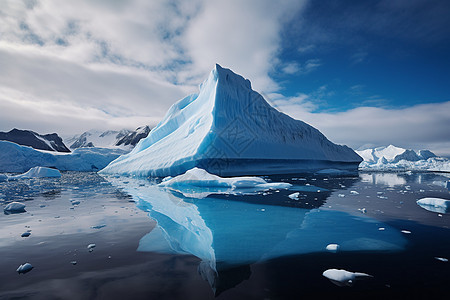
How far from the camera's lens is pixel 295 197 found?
6.48 m

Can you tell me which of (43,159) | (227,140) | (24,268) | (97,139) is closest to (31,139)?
(43,159)

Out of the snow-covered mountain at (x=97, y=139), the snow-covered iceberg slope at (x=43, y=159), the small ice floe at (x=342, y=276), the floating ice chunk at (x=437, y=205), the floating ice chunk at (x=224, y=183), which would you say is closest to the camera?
the small ice floe at (x=342, y=276)

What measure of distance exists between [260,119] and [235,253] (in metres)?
16.8

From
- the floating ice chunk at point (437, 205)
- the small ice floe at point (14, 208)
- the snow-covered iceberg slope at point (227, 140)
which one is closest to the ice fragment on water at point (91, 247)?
the small ice floe at point (14, 208)

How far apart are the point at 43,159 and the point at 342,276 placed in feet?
106

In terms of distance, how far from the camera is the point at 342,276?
6.46ft

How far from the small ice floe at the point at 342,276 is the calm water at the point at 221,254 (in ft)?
0.21

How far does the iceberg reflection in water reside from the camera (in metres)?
2.49

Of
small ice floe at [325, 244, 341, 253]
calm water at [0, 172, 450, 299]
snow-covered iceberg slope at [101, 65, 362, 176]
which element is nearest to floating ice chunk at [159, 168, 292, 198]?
snow-covered iceberg slope at [101, 65, 362, 176]

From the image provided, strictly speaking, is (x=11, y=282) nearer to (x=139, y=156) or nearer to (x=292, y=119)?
(x=139, y=156)

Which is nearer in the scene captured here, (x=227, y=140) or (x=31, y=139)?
(x=227, y=140)

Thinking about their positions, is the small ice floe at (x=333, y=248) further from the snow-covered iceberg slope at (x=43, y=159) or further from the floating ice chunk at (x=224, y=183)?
the snow-covered iceberg slope at (x=43, y=159)

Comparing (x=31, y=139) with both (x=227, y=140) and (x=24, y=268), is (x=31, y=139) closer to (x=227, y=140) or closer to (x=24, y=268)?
(x=227, y=140)

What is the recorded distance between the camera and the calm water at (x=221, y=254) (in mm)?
1816
